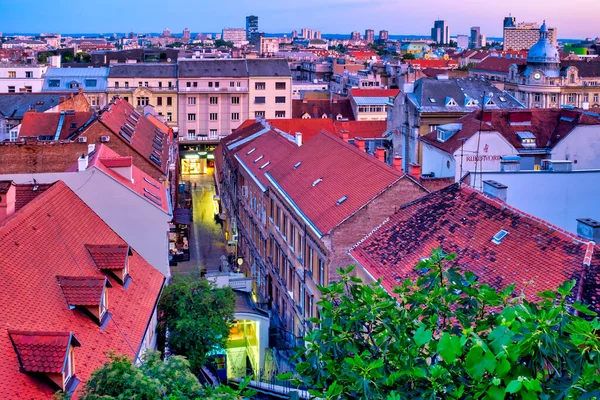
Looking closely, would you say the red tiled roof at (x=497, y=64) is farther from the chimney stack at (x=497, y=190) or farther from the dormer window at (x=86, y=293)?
the dormer window at (x=86, y=293)

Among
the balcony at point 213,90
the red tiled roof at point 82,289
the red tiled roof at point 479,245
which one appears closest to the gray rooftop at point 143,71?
the balcony at point 213,90

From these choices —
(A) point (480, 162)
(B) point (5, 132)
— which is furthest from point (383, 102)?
(A) point (480, 162)

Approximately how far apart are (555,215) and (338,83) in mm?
102394

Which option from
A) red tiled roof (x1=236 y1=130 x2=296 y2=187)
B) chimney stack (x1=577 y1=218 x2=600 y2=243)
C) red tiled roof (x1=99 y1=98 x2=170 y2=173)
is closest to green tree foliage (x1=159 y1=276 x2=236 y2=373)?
chimney stack (x1=577 y1=218 x2=600 y2=243)

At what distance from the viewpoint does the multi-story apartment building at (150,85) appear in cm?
9794

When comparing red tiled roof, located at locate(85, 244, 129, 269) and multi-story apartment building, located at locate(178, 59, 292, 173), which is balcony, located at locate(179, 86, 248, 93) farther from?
red tiled roof, located at locate(85, 244, 129, 269)

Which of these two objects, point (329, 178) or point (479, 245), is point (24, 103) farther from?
point (479, 245)

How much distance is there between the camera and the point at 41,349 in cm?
1673

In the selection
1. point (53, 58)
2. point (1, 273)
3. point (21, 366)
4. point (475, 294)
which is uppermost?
point (53, 58)

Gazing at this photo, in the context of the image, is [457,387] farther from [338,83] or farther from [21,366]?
[338,83]

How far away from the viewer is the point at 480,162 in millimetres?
40938

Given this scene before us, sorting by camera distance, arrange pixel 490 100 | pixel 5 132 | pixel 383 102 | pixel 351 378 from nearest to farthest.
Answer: pixel 351 378
pixel 490 100
pixel 5 132
pixel 383 102

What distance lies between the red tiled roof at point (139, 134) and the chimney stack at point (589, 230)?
1127 inches

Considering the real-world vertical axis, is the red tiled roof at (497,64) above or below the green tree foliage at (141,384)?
above
